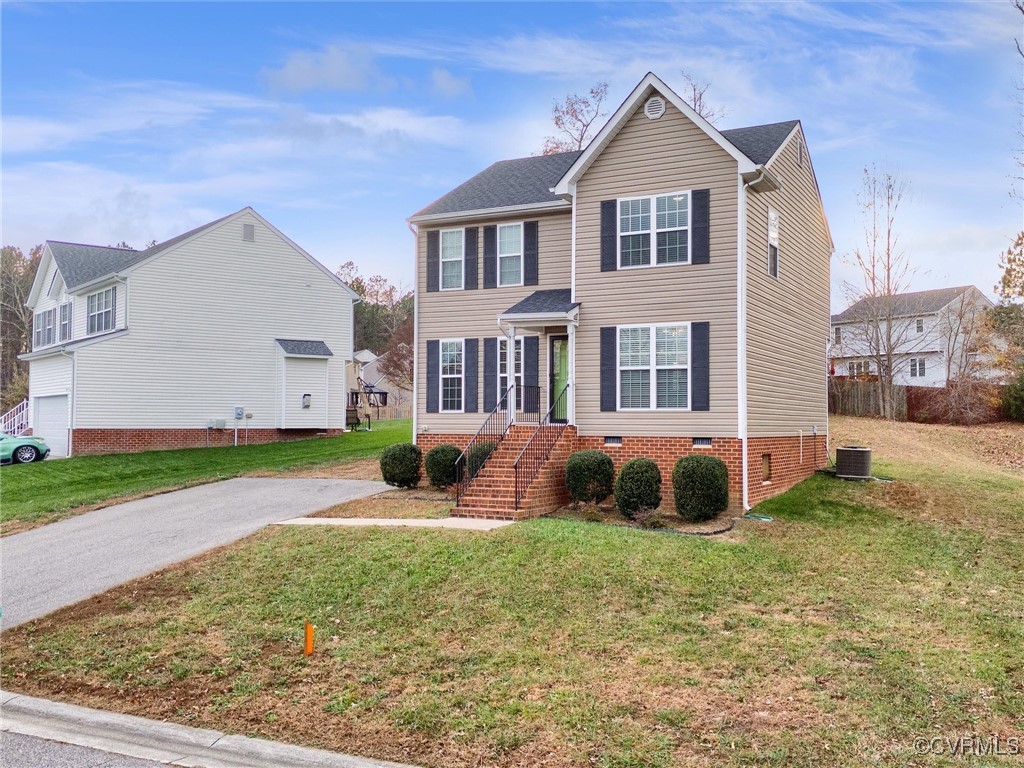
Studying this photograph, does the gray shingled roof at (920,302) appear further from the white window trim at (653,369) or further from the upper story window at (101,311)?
the upper story window at (101,311)

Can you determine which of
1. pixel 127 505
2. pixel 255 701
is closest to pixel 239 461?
pixel 127 505

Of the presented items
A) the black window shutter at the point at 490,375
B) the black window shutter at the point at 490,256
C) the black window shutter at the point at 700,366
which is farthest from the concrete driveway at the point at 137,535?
the black window shutter at the point at 700,366

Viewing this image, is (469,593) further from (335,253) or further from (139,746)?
(335,253)

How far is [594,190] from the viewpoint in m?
16.3

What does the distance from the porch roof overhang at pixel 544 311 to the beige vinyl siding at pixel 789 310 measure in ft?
11.1

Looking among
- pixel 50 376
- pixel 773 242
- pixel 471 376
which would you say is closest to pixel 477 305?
pixel 471 376

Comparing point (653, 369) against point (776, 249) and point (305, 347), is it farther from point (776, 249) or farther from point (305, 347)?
point (305, 347)

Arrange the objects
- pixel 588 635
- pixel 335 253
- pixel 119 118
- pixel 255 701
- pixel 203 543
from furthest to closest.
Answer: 1. pixel 335 253
2. pixel 119 118
3. pixel 203 543
4. pixel 588 635
5. pixel 255 701

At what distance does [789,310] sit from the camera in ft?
58.7

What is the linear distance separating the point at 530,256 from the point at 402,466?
535cm

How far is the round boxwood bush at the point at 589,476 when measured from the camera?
14609mm

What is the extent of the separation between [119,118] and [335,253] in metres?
48.3

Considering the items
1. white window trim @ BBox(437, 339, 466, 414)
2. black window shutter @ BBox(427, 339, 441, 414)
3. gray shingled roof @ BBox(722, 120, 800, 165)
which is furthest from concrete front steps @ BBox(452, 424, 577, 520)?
gray shingled roof @ BBox(722, 120, 800, 165)

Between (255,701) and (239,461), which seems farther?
(239,461)
